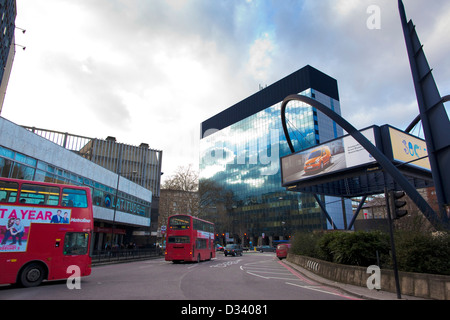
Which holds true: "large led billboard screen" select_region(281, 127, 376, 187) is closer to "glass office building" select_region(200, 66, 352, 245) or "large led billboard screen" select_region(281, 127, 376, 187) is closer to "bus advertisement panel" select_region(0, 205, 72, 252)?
"bus advertisement panel" select_region(0, 205, 72, 252)

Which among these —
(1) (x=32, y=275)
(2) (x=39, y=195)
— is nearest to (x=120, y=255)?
(1) (x=32, y=275)

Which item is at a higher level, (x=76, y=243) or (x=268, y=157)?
(x=268, y=157)

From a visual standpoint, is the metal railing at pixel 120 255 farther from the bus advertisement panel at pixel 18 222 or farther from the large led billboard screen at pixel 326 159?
the large led billboard screen at pixel 326 159

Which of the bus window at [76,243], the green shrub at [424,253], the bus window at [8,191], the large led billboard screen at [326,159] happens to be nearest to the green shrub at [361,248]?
the green shrub at [424,253]

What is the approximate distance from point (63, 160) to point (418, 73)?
30.4 meters

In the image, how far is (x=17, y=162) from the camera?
21516 mm

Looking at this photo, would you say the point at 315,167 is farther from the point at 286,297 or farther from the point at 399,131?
the point at 286,297

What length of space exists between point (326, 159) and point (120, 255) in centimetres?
2596

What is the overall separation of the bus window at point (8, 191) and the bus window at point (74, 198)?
1683mm

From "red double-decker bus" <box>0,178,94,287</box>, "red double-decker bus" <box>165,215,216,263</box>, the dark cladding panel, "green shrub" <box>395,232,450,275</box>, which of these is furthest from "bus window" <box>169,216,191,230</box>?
the dark cladding panel

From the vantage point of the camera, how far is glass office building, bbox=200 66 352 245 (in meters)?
80.1

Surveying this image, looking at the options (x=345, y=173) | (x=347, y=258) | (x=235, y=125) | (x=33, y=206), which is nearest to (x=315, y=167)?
(x=345, y=173)

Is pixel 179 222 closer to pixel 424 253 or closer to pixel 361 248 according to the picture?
pixel 361 248

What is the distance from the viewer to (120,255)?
31.6 m
